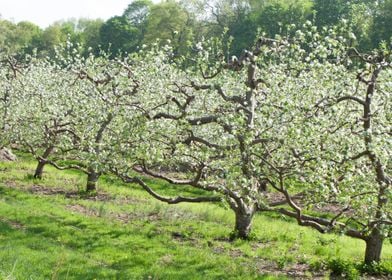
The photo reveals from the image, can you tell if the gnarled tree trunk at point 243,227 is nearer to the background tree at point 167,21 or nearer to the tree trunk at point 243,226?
the tree trunk at point 243,226

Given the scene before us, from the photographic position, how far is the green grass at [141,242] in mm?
15891

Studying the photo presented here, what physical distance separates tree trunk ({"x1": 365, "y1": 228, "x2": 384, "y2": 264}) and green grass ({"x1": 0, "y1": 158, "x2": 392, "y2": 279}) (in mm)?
616

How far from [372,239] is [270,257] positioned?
397cm

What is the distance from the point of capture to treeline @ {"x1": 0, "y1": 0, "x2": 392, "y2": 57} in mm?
72394

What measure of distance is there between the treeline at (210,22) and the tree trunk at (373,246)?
4015cm

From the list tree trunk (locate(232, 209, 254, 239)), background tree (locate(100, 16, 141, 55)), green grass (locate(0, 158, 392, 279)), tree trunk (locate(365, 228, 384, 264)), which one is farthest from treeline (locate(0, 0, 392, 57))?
tree trunk (locate(365, 228, 384, 264))

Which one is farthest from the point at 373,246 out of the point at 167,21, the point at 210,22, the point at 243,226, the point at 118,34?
the point at 118,34

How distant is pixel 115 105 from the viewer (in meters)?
23.5

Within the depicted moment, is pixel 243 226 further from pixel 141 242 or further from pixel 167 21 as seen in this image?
pixel 167 21

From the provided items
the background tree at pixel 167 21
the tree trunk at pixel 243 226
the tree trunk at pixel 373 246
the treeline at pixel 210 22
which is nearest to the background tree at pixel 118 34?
the treeline at pixel 210 22

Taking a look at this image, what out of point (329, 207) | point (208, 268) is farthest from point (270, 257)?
point (329, 207)

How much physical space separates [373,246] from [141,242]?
8710 mm

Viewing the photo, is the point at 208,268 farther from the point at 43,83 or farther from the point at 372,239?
the point at 43,83

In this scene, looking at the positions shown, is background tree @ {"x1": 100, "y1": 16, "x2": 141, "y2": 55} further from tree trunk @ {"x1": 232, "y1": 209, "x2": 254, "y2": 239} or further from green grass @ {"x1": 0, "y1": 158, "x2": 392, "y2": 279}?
tree trunk @ {"x1": 232, "y1": 209, "x2": 254, "y2": 239}
